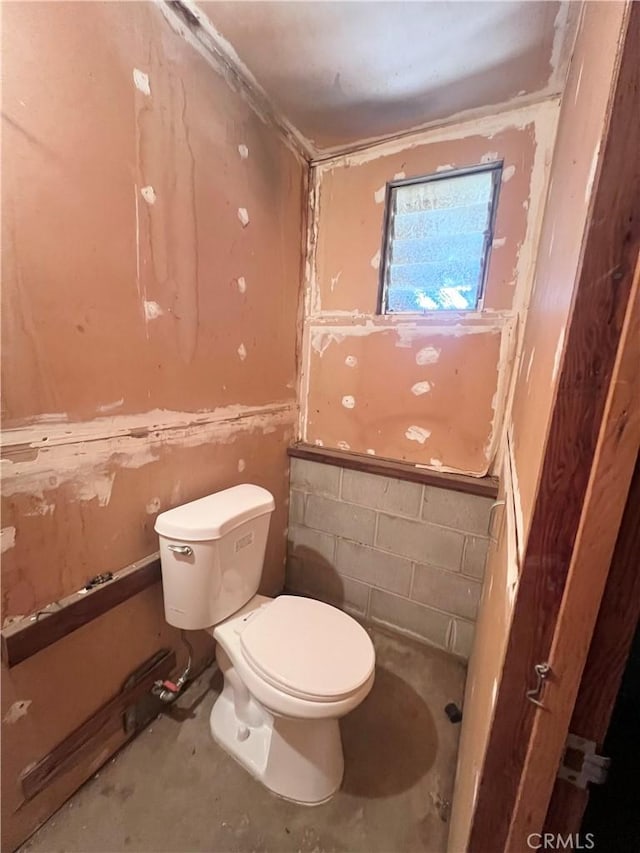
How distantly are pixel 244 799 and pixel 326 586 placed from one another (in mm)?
896

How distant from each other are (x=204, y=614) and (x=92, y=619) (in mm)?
323

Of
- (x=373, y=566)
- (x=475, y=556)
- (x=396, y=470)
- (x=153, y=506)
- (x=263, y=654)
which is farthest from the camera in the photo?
(x=373, y=566)

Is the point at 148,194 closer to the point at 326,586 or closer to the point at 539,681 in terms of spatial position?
the point at 539,681

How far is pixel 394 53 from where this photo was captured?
1.14m

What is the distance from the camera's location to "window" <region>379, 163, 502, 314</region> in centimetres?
145

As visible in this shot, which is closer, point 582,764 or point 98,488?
point 582,764

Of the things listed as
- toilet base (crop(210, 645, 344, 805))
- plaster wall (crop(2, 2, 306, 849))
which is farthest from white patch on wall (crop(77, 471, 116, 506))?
toilet base (crop(210, 645, 344, 805))

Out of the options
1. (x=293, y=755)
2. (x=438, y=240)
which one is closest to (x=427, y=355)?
(x=438, y=240)

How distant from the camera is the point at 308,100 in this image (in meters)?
1.36

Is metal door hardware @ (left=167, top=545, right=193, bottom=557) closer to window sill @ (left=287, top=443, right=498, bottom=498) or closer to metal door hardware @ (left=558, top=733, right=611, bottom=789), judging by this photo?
window sill @ (left=287, top=443, right=498, bottom=498)

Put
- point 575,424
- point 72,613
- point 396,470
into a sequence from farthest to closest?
point 396,470, point 72,613, point 575,424

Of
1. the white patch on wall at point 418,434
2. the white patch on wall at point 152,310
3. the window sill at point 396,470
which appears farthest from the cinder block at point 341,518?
the white patch on wall at point 152,310

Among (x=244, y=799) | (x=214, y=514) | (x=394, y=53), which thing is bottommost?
(x=244, y=799)

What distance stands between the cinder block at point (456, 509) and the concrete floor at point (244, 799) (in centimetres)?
72
